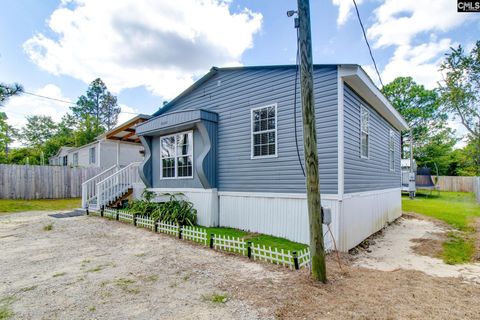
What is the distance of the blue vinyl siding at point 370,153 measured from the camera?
6250 millimetres

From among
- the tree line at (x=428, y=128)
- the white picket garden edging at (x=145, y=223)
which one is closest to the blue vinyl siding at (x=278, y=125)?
the white picket garden edging at (x=145, y=223)

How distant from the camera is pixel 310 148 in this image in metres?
3.77

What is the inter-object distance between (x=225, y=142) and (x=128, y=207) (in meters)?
6.05

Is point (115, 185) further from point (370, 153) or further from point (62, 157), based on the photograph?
point (62, 157)

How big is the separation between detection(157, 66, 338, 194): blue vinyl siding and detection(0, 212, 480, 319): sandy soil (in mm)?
2279

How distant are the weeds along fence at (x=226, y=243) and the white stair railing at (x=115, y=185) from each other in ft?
3.52

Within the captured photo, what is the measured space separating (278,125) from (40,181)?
15.8 metres

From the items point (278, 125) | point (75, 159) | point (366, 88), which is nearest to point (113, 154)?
point (75, 159)

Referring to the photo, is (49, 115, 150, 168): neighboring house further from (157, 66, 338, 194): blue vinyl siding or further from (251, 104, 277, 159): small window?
(251, 104, 277, 159): small window

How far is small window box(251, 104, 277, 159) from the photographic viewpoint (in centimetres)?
693

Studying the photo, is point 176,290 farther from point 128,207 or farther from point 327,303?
point 128,207

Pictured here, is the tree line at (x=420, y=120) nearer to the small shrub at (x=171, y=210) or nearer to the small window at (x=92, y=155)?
the small window at (x=92, y=155)

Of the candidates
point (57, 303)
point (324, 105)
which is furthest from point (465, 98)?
point (57, 303)

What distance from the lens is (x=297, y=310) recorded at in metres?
2.96
